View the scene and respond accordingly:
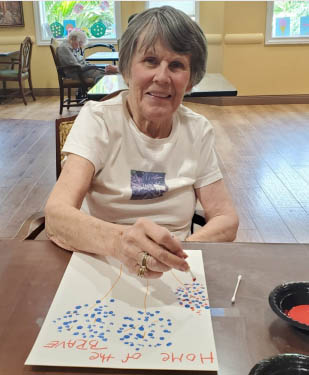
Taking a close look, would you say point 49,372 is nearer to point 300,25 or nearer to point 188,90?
point 188,90

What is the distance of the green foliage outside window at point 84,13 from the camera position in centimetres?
780

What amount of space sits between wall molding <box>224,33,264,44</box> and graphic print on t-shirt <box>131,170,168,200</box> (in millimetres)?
5980

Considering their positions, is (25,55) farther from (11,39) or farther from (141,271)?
(141,271)

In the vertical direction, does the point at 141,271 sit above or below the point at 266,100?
above

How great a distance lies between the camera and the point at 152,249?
2.73 feet

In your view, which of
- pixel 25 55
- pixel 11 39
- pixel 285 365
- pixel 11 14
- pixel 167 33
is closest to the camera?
pixel 285 365

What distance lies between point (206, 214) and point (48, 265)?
619mm

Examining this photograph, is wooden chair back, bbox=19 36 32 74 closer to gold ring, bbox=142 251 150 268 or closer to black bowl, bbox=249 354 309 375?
gold ring, bbox=142 251 150 268

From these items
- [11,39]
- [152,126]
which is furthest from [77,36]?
[152,126]

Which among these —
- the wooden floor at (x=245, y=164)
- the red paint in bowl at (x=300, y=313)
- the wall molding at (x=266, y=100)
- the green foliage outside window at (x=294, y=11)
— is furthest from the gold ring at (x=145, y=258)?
the green foliage outside window at (x=294, y=11)

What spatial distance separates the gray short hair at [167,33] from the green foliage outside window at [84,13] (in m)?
7.02

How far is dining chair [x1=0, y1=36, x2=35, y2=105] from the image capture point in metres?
7.05

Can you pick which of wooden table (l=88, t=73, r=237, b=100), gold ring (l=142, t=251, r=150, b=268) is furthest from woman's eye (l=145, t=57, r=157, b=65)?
wooden table (l=88, t=73, r=237, b=100)

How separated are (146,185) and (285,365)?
0.81 meters
